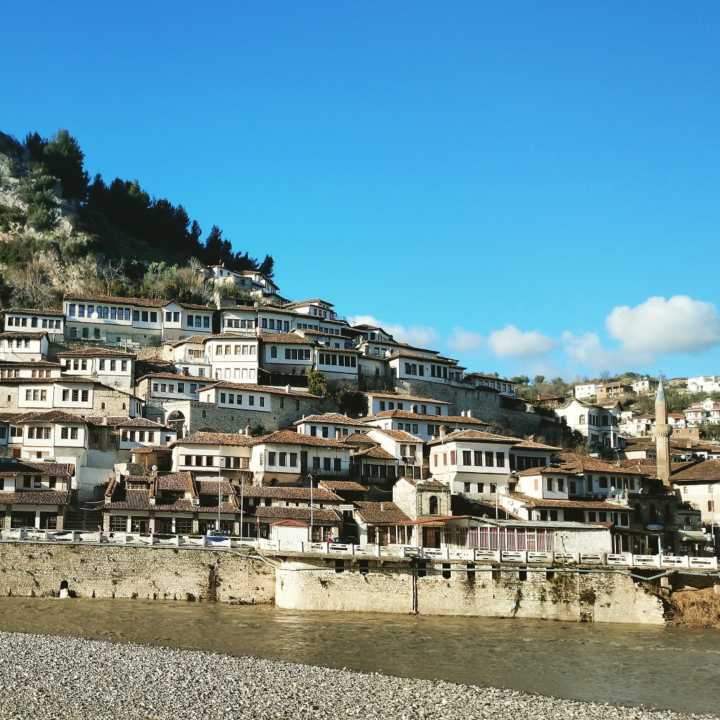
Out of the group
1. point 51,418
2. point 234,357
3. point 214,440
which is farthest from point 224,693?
point 234,357

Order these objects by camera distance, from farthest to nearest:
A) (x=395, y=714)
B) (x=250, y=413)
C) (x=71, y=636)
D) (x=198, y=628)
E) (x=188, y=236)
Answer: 1. (x=188, y=236)
2. (x=250, y=413)
3. (x=198, y=628)
4. (x=71, y=636)
5. (x=395, y=714)

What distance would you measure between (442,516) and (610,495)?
14876mm

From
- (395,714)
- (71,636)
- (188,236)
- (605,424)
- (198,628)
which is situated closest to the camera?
(395,714)

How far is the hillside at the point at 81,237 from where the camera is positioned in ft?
334

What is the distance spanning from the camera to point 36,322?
84.2 meters

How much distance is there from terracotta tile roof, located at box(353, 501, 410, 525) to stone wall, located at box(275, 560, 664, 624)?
24.6 ft

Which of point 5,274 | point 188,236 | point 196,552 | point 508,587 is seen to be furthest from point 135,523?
point 188,236

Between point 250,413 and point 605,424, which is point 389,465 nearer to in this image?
point 250,413

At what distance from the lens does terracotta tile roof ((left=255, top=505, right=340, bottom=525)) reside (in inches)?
2169

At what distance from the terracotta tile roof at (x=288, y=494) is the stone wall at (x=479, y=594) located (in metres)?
11.0

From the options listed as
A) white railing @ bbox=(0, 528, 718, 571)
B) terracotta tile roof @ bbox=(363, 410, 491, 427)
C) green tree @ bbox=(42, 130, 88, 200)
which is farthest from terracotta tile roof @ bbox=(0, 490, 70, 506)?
green tree @ bbox=(42, 130, 88, 200)

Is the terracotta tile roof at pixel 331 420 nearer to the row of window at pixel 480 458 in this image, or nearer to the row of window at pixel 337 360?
the row of window at pixel 480 458

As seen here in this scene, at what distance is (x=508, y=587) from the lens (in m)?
46.9

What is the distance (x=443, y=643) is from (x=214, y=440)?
28289 mm
